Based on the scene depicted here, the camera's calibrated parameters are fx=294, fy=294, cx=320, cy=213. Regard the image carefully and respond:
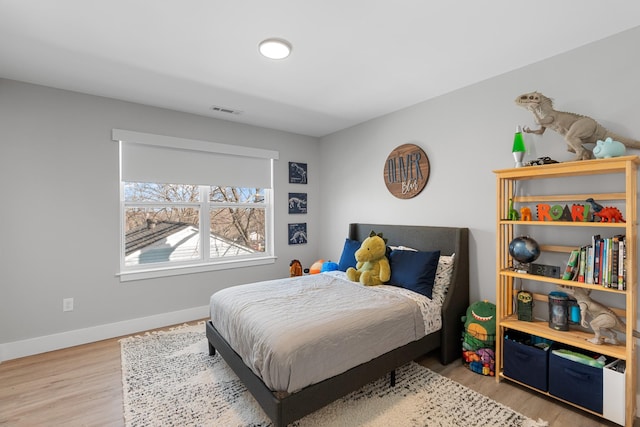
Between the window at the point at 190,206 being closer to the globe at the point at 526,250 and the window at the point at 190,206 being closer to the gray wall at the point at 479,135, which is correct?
the gray wall at the point at 479,135

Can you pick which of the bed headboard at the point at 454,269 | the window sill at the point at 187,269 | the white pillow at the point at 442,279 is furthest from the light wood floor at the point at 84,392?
the window sill at the point at 187,269

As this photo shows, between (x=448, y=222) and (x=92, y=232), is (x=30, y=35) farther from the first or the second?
(x=448, y=222)

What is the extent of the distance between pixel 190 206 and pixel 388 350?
9.07 feet

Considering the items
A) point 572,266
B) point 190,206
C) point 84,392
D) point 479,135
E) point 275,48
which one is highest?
point 275,48

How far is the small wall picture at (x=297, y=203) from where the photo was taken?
14.2ft

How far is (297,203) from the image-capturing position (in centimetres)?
440

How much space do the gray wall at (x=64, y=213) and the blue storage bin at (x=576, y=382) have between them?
3520 millimetres

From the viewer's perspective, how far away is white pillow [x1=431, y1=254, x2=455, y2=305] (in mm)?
2568

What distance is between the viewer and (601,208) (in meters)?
1.88

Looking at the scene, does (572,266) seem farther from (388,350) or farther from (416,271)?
(388,350)

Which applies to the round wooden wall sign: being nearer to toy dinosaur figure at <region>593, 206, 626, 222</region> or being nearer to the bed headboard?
the bed headboard

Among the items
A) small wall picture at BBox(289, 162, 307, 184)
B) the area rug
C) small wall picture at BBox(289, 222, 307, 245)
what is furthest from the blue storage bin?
small wall picture at BBox(289, 162, 307, 184)

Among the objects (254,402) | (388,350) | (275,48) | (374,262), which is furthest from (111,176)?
(388,350)

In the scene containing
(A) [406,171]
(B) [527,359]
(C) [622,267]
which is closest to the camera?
(C) [622,267]
